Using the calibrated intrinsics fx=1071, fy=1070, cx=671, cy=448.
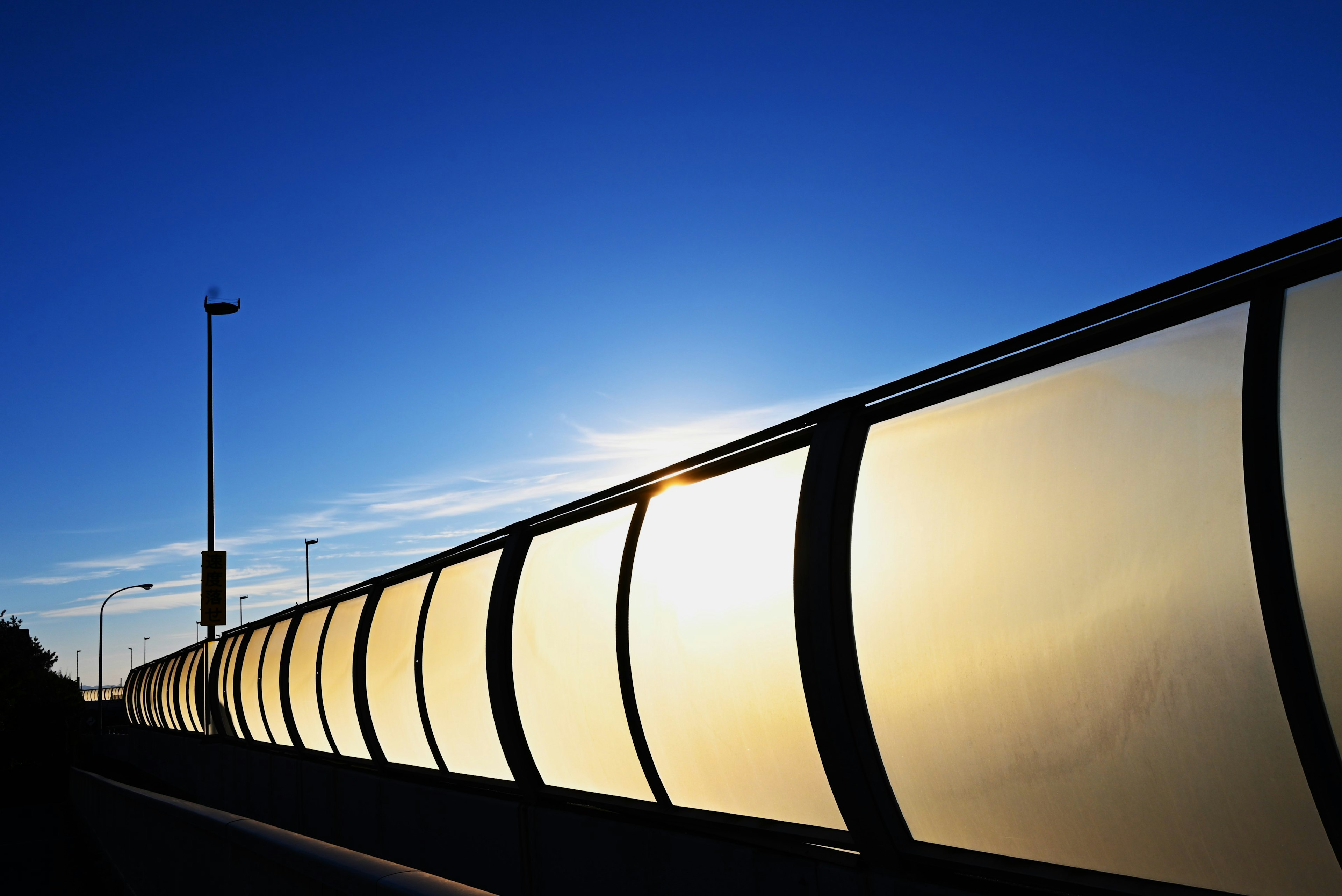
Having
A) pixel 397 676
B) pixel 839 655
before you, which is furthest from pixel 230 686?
pixel 839 655

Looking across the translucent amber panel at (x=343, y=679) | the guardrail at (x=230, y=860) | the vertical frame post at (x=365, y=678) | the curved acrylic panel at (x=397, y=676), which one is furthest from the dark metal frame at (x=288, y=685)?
the curved acrylic panel at (x=397, y=676)

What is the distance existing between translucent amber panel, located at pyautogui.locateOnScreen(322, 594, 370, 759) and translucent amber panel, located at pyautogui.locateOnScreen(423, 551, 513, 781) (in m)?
Answer: 2.30

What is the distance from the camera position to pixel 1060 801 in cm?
360

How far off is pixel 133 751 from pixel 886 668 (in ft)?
128

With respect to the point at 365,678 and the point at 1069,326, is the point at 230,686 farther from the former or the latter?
the point at 1069,326

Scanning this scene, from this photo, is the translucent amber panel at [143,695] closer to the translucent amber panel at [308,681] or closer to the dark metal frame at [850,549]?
the translucent amber panel at [308,681]

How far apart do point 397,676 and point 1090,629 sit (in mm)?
7787

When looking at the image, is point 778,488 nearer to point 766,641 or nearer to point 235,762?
point 766,641

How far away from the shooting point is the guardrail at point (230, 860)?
378 centimetres

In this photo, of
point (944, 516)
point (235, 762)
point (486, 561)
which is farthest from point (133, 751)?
point (944, 516)

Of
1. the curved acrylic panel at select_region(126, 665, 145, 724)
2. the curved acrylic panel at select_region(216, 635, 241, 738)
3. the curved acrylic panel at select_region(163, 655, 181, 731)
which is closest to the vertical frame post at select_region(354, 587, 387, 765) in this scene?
the curved acrylic panel at select_region(216, 635, 241, 738)

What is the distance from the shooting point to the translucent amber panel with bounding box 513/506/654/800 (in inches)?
247

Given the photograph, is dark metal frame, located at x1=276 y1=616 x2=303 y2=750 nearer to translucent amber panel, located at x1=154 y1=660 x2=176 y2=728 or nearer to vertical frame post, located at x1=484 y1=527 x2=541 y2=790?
vertical frame post, located at x1=484 y1=527 x2=541 y2=790

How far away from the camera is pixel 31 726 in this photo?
134ft
